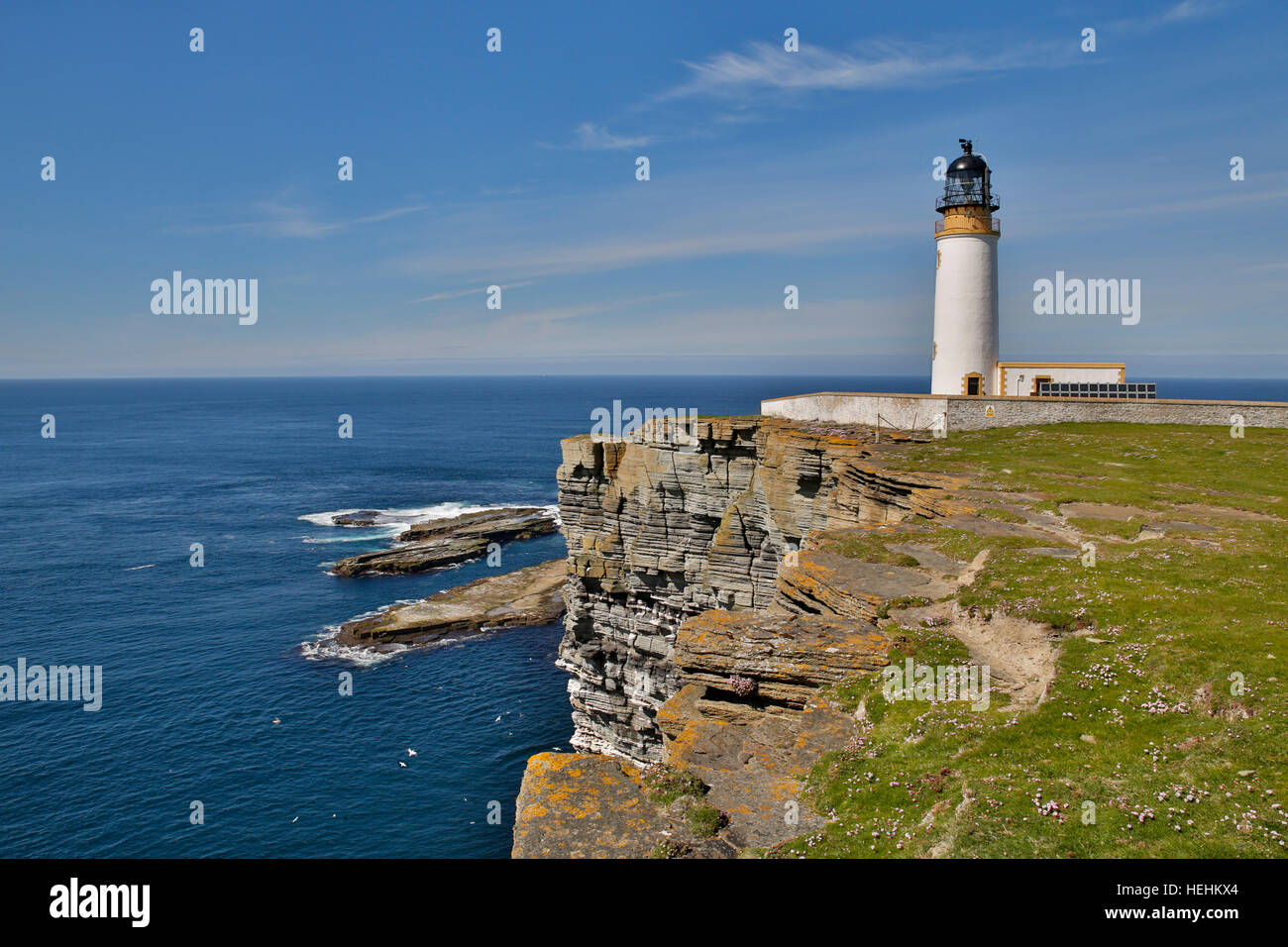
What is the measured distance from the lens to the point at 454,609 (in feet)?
198

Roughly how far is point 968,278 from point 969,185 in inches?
204

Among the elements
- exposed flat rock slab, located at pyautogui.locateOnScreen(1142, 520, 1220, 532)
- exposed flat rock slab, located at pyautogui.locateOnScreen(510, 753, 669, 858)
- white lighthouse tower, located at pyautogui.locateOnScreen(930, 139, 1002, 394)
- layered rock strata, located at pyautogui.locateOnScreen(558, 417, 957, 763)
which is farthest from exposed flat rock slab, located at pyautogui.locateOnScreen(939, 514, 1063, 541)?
white lighthouse tower, located at pyautogui.locateOnScreen(930, 139, 1002, 394)

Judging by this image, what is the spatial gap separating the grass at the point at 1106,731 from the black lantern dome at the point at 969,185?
93.3 feet

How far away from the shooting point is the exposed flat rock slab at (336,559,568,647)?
55.2 meters

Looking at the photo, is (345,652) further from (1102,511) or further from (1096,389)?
(1096,389)

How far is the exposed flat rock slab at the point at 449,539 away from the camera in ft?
233

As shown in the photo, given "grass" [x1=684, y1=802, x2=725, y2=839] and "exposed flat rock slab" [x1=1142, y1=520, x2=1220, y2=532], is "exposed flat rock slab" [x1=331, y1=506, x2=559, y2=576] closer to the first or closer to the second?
"exposed flat rock slab" [x1=1142, y1=520, x2=1220, y2=532]

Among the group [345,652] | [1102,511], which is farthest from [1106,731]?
[345,652]

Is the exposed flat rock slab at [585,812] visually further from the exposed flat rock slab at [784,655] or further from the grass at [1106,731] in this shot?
the exposed flat rock slab at [784,655]

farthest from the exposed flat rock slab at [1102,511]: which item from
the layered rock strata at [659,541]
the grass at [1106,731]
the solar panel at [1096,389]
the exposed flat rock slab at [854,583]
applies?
the solar panel at [1096,389]

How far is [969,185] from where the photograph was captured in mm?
41062

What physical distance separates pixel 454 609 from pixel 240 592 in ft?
64.1

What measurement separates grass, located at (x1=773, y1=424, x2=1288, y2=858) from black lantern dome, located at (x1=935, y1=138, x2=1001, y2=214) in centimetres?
2842
